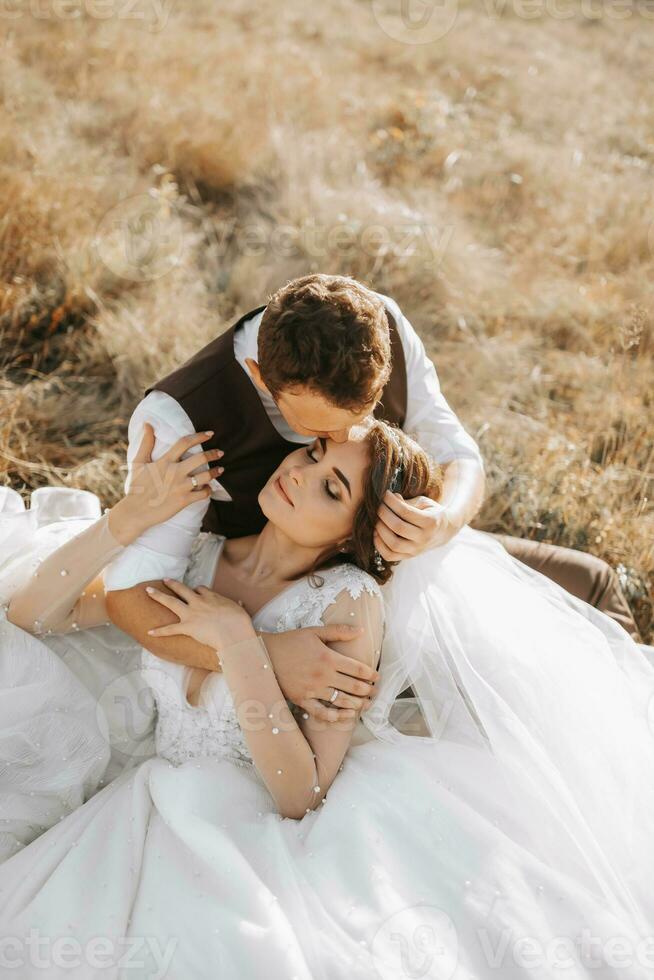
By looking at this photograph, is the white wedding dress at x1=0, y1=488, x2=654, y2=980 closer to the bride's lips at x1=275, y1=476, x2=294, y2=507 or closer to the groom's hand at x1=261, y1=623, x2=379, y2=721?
the groom's hand at x1=261, y1=623, x2=379, y2=721

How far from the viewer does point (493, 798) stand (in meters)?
2.02

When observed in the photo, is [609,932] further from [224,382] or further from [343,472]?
[224,382]

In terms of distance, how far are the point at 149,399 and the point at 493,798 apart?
137 cm

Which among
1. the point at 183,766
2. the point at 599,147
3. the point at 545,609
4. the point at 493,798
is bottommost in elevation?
the point at 183,766

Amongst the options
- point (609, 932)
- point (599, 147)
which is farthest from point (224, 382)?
point (599, 147)
